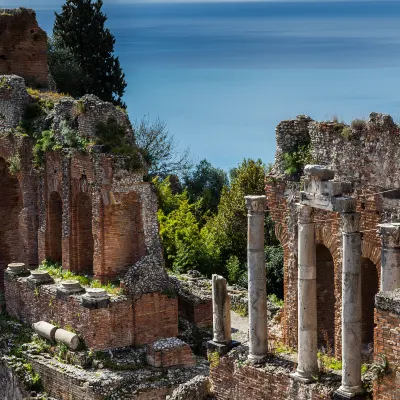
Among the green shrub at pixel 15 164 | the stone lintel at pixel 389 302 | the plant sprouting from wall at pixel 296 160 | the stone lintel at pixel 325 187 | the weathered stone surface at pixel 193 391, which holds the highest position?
the green shrub at pixel 15 164

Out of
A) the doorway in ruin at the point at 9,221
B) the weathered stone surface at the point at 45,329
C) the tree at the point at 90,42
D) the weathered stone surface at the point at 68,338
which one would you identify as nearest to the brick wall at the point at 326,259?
the weathered stone surface at the point at 68,338

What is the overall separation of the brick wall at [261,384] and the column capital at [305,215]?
2863mm

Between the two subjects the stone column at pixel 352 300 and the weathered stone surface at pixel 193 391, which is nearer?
the stone column at pixel 352 300

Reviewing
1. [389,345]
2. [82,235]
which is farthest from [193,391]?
[82,235]

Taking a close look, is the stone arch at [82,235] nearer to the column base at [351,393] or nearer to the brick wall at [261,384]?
the brick wall at [261,384]

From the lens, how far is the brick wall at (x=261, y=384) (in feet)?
58.6

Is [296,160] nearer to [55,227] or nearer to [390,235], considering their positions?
[390,235]

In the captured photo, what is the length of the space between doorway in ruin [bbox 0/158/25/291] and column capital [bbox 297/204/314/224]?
15.2 m

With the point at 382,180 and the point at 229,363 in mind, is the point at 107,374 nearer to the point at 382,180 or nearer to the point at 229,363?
the point at 229,363

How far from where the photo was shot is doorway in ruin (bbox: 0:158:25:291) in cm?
3148

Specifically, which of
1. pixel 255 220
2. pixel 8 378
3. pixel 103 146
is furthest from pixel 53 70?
pixel 255 220

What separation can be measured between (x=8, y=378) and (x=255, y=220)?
9.25m

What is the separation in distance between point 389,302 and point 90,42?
3270 cm

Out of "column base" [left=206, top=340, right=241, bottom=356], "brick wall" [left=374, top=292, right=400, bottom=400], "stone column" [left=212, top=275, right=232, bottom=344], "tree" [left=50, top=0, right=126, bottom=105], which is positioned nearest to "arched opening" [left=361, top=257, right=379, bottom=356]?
"column base" [left=206, top=340, right=241, bottom=356]
